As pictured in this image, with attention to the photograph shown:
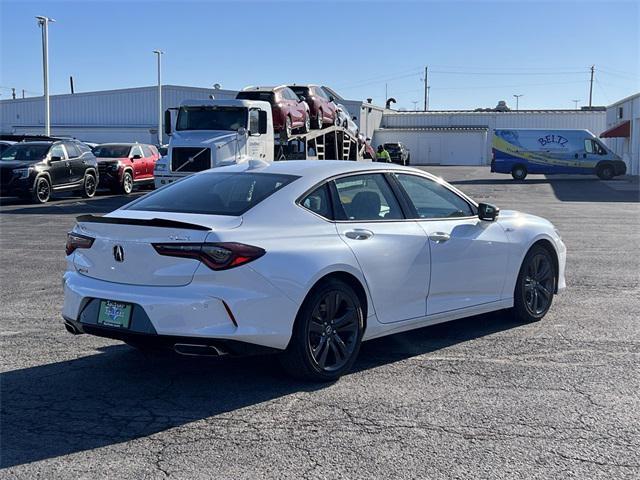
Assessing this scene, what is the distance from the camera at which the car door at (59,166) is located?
23266 millimetres

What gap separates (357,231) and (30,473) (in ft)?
9.21

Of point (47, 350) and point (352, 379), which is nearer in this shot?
point (352, 379)

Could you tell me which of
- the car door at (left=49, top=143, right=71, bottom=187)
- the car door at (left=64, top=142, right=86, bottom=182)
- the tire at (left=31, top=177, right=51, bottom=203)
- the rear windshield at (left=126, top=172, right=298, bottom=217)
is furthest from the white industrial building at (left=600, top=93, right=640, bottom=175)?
the rear windshield at (left=126, top=172, right=298, bottom=217)

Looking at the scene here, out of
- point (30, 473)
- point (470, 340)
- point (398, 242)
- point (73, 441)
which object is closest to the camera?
point (30, 473)

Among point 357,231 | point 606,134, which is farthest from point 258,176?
point 606,134

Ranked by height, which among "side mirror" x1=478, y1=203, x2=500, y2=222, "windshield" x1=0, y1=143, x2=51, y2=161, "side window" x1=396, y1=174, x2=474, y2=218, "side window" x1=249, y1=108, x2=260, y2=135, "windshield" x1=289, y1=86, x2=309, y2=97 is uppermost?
"windshield" x1=289, y1=86, x2=309, y2=97

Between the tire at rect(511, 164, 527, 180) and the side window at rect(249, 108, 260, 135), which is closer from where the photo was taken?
the side window at rect(249, 108, 260, 135)

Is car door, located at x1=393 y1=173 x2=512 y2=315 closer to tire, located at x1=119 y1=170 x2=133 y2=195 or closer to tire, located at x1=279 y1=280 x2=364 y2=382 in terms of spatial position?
tire, located at x1=279 y1=280 x2=364 y2=382

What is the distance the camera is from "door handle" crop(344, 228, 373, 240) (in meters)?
5.87

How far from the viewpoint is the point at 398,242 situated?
6.18 m

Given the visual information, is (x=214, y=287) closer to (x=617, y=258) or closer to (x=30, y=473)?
(x=30, y=473)

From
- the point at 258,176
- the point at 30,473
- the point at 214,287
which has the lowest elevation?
the point at 30,473

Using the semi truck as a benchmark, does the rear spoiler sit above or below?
below

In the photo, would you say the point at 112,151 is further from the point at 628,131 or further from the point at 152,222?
the point at 628,131
